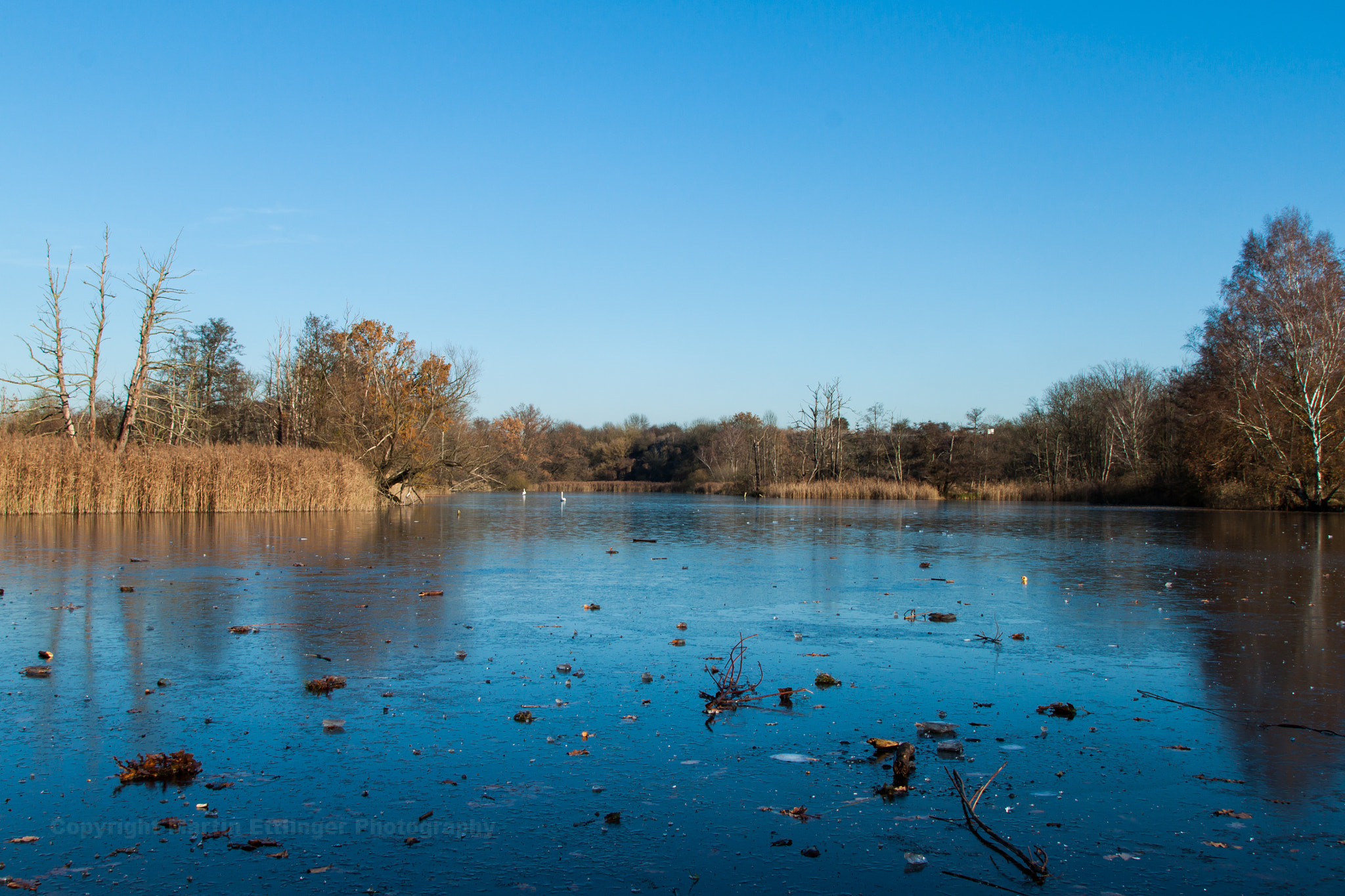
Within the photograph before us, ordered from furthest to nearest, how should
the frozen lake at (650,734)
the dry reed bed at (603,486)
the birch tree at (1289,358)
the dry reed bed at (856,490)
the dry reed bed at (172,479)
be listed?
1. the dry reed bed at (603,486)
2. the dry reed bed at (856,490)
3. the birch tree at (1289,358)
4. the dry reed bed at (172,479)
5. the frozen lake at (650,734)

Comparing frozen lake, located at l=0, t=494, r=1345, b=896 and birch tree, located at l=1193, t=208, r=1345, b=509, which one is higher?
birch tree, located at l=1193, t=208, r=1345, b=509

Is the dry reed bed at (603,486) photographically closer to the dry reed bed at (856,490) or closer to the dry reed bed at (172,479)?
the dry reed bed at (856,490)

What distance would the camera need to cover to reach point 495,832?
143 inches

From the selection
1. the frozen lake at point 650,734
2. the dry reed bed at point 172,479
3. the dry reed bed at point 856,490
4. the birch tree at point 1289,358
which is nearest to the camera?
the frozen lake at point 650,734

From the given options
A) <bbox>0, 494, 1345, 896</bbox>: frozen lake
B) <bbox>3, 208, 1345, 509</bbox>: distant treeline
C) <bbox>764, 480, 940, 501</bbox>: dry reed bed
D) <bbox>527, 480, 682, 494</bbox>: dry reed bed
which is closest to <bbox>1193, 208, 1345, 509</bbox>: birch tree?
<bbox>3, 208, 1345, 509</bbox>: distant treeline

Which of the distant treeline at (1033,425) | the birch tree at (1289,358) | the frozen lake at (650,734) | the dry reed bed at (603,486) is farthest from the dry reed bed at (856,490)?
the frozen lake at (650,734)

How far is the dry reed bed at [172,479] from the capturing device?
23031mm

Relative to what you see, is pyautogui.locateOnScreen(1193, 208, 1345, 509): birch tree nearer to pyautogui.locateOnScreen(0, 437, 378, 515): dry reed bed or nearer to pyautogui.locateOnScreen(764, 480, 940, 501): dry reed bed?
pyautogui.locateOnScreen(764, 480, 940, 501): dry reed bed

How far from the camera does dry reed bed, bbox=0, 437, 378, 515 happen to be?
907 inches

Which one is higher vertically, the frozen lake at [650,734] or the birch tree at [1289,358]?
the birch tree at [1289,358]

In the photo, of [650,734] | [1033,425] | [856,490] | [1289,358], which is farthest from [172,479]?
[1033,425]

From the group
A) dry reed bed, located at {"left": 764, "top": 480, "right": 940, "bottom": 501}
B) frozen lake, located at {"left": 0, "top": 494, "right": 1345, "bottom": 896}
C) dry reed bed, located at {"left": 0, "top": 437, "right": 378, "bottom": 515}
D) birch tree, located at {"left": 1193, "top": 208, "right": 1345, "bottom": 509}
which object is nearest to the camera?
frozen lake, located at {"left": 0, "top": 494, "right": 1345, "bottom": 896}

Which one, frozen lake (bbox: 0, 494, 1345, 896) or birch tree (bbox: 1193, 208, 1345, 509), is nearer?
frozen lake (bbox: 0, 494, 1345, 896)

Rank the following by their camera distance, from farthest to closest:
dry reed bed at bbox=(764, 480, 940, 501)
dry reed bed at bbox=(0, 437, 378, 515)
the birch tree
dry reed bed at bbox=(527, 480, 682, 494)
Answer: dry reed bed at bbox=(527, 480, 682, 494) < dry reed bed at bbox=(764, 480, 940, 501) < the birch tree < dry reed bed at bbox=(0, 437, 378, 515)
